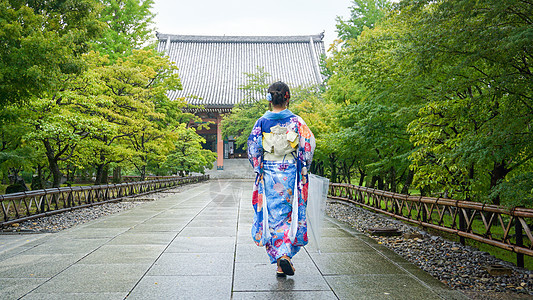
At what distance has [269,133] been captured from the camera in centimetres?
410

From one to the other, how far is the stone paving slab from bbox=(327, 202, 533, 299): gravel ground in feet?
1.25

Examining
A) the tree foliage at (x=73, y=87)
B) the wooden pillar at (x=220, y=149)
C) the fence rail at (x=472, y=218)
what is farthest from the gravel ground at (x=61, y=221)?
the wooden pillar at (x=220, y=149)

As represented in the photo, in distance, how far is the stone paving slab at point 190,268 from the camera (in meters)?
3.36

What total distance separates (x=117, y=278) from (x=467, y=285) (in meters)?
3.64

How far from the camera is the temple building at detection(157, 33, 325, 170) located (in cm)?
3428

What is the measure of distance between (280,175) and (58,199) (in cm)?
756

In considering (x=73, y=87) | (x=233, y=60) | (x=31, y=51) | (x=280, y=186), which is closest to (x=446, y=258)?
(x=280, y=186)

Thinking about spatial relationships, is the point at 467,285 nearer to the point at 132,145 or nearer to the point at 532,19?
the point at 532,19

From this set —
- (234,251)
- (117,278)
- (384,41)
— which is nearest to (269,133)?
(234,251)

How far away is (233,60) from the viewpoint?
40.1m

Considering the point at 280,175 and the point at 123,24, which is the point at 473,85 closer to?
the point at 280,175

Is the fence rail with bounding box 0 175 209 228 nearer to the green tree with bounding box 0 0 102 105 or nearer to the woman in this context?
the green tree with bounding box 0 0 102 105

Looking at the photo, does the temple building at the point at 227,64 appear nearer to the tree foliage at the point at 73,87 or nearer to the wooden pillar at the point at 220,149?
the wooden pillar at the point at 220,149

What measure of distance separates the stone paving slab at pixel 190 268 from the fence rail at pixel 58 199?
64.4 inches
